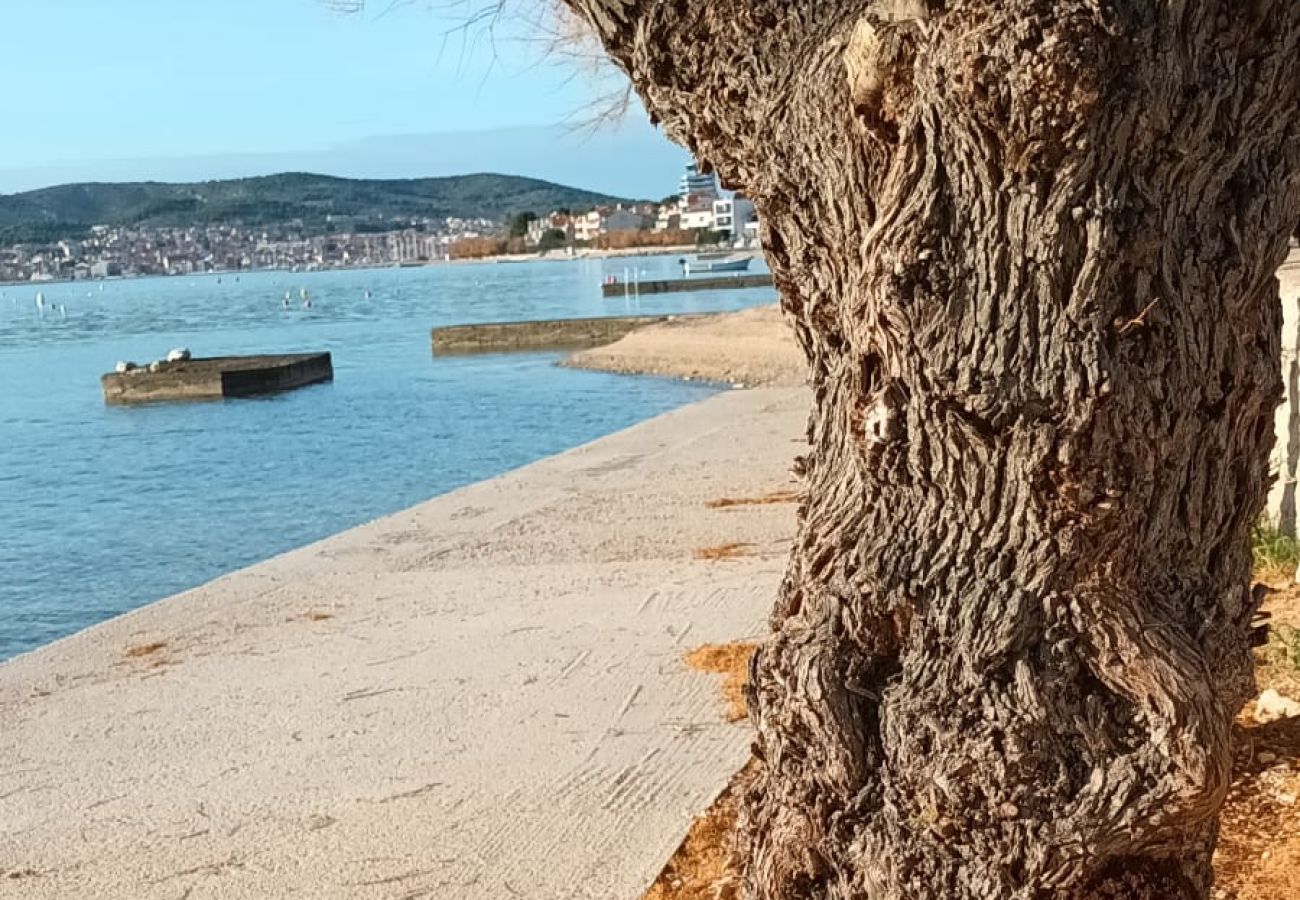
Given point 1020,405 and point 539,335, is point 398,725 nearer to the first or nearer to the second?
point 1020,405

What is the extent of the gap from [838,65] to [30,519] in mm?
19131

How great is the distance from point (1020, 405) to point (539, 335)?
141ft

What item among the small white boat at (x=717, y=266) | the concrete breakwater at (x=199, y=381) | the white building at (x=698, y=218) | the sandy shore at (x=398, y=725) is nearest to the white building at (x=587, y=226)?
the white building at (x=698, y=218)

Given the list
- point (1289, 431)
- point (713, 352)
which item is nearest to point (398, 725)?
point (1289, 431)

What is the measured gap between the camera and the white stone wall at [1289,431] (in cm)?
614

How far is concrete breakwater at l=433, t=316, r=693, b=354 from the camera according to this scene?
43250mm

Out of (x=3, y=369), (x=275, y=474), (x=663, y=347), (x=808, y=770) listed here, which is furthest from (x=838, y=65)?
(x=3, y=369)

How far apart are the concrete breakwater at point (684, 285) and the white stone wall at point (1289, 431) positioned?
61.2m

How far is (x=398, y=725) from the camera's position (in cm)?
580

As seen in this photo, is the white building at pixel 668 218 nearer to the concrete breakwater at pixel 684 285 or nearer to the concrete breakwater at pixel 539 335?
the concrete breakwater at pixel 684 285

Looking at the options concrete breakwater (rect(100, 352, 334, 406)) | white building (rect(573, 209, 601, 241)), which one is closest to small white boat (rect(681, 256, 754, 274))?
concrete breakwater (rect(100, 352, 334, 406))

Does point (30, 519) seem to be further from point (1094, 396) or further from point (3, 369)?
point (3, 369)

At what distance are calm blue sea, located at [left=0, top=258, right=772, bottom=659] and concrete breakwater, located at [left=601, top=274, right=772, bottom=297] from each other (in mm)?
11773

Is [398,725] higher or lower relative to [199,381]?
higher
